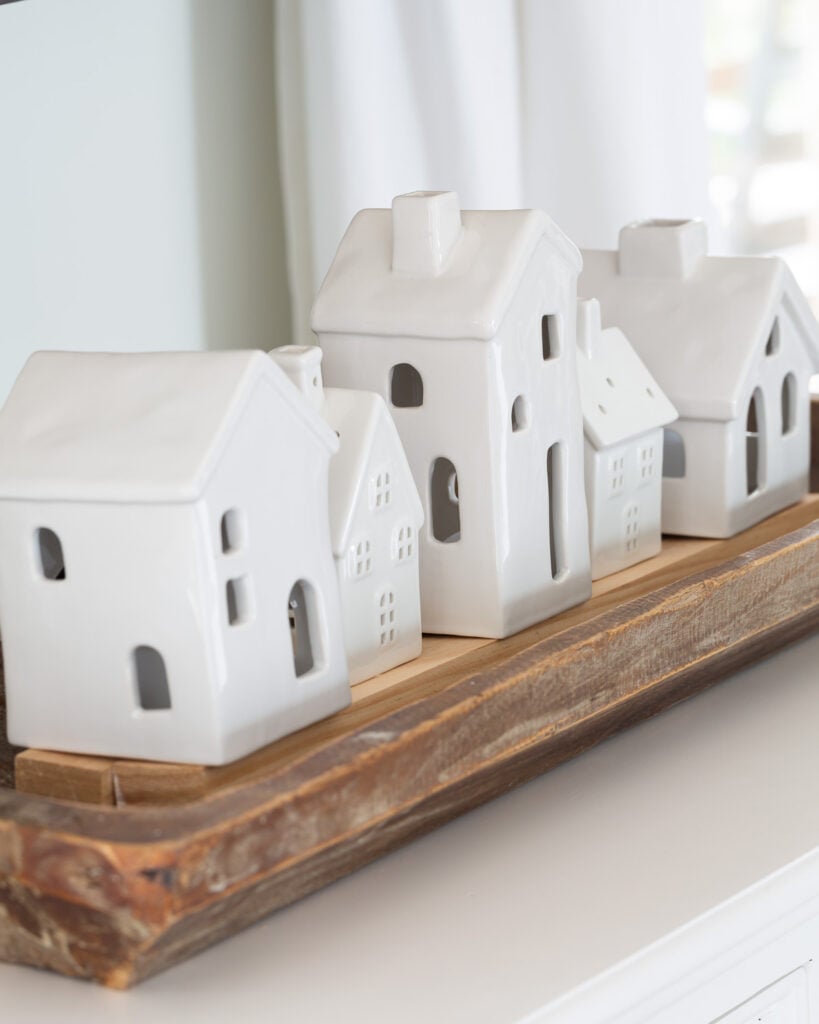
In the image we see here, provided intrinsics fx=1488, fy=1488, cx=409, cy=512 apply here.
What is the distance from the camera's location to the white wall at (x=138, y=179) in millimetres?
1225

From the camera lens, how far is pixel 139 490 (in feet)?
1.69

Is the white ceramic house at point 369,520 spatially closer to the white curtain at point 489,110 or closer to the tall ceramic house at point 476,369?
the tall ceramic house at point 476,369

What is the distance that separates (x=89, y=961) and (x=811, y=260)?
5.94 feet

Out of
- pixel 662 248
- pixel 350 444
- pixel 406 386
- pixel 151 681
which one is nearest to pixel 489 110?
pixel 662 248

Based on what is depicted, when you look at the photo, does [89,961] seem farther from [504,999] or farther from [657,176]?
[657,176]

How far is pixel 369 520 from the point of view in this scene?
0.63 meters

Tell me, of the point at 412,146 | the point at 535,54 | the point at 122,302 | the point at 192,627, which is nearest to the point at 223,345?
the point at 122,302

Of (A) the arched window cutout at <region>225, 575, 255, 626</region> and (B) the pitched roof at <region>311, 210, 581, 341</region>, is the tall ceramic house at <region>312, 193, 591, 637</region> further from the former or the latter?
(A) the arched window cutout at <region>225, 575, 255, 626</region>

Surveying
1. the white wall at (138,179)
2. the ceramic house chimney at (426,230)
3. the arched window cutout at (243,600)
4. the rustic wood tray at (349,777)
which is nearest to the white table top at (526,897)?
the rustic wood tray at (349,777)

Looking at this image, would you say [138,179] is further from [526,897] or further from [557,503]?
[526,897]

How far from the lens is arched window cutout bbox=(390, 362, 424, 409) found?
2.35ft

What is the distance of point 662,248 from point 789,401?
0.12 metres

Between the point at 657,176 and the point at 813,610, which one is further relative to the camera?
the point at 657,176

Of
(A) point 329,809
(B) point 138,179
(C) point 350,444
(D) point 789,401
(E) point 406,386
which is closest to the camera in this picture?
(A) point 329,809
